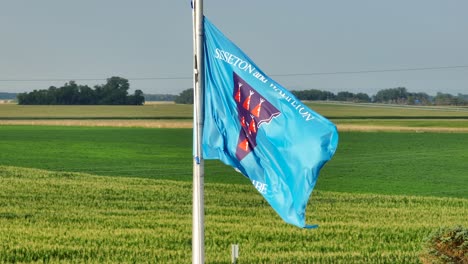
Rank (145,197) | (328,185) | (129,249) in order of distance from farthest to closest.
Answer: (328,185) < (145,197) < (129,249)

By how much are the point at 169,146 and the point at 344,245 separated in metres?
43.7

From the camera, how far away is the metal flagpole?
10773 mm

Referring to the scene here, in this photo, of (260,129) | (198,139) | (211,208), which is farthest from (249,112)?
(211,208)

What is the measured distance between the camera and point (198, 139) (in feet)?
35.9

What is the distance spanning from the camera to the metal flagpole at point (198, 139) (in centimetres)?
1077

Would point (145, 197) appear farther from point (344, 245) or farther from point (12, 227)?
point (344, 245)

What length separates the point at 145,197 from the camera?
2655 centimetres

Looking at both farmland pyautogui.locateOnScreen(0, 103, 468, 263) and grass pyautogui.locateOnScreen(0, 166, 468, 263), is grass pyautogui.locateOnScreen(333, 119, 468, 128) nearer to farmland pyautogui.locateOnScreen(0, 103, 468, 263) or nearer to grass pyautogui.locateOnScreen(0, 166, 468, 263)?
farmland pyautogui.locateOnScreen(0, 103, 468, 263)

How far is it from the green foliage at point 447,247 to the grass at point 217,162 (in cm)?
1997

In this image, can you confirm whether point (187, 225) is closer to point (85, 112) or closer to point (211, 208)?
point (211, 208)

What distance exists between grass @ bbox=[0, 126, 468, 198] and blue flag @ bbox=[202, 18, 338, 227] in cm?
2168

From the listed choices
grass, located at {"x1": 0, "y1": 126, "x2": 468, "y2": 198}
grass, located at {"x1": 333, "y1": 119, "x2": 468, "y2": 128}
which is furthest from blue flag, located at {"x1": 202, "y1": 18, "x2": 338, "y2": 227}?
grass, located at {"x1": 333, "y1": 119, "x2": 468, "y2": 128}

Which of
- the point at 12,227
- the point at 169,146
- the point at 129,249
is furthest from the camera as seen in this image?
the point at 169,146

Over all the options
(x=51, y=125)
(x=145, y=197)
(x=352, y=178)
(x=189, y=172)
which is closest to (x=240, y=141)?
(x=145, y=197)
